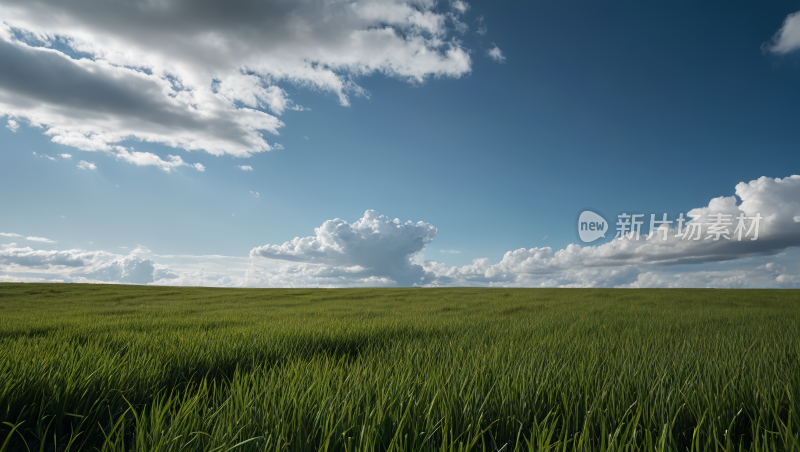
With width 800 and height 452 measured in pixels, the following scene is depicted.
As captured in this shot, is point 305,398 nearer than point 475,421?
No

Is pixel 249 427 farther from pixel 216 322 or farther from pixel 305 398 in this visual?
pixel 216 322

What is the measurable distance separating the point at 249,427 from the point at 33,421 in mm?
1349

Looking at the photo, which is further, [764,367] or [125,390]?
[764,367]

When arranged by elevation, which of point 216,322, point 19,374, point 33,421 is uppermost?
point 19,374

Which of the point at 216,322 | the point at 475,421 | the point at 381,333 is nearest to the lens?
the point at 475,421

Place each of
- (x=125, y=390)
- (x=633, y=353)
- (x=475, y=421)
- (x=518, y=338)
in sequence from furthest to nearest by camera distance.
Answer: (x=518, y=338) → (x=633, y=353) → (x=125, y=390) → (x=475, y=421)

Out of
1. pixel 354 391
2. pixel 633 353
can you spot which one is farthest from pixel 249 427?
pixel 633 353

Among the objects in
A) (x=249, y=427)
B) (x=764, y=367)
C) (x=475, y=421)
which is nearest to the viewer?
(x=249, y=427)

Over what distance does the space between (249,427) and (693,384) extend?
7.76 feet

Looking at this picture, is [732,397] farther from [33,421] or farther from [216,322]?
[216,322]

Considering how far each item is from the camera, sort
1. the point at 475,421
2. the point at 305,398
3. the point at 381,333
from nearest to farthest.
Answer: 1. the point at 475,421
2. the point at 305,398
3. the point at 381,333

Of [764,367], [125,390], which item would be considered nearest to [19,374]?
[125,390]

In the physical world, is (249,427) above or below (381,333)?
above

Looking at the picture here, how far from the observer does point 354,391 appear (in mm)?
1884
